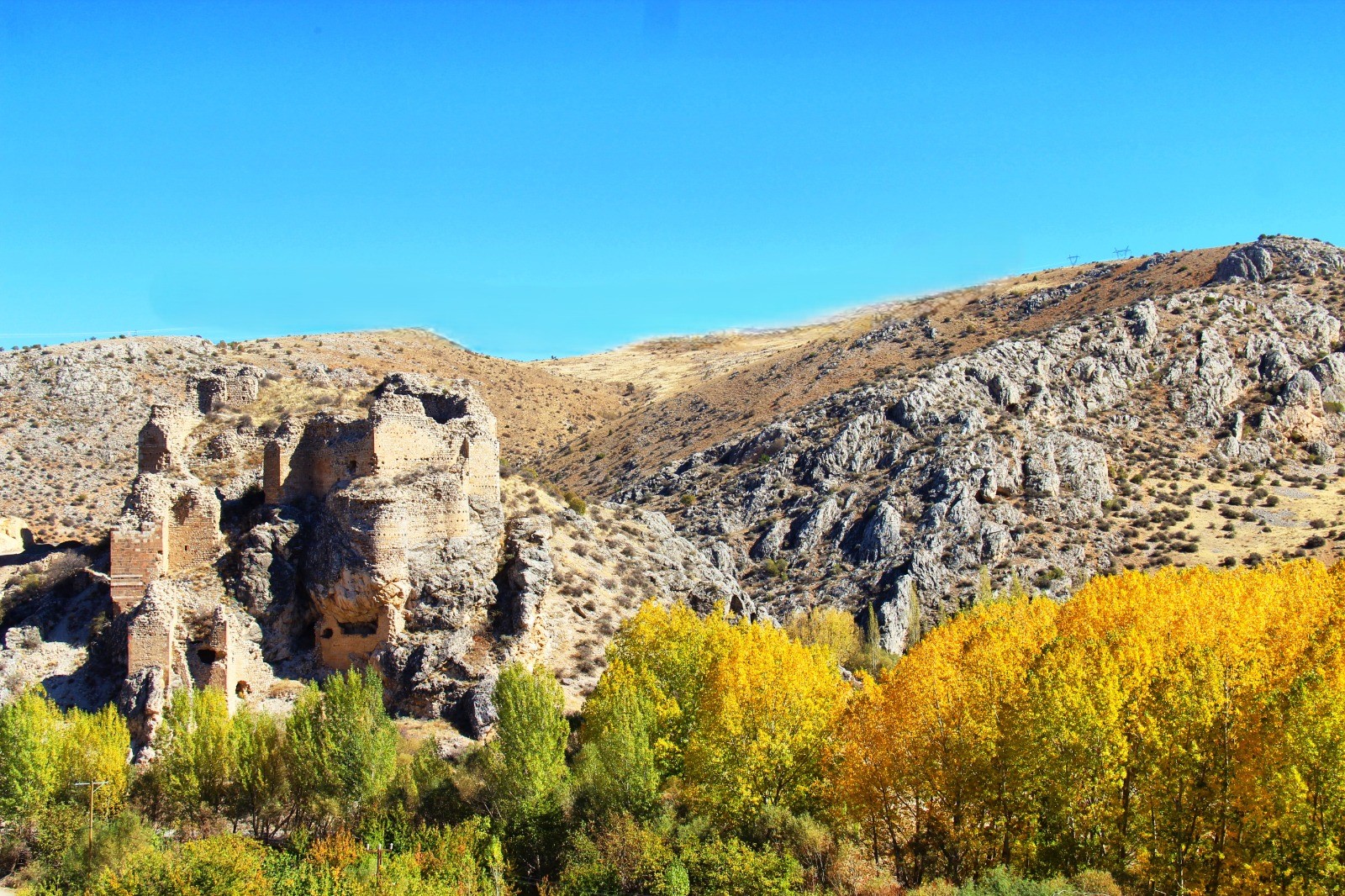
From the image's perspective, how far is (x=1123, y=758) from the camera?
26.6 metres

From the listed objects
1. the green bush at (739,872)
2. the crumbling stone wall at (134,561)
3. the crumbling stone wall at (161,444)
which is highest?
the crumbling stone wall at (161,444)

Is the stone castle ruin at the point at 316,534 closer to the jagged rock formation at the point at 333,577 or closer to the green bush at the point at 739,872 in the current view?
the jagged rock formation at the point at 333,577

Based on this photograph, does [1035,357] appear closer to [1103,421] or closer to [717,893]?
[1103,421]

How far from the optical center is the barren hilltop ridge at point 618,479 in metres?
38.7

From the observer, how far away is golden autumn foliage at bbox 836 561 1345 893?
77.5 feet

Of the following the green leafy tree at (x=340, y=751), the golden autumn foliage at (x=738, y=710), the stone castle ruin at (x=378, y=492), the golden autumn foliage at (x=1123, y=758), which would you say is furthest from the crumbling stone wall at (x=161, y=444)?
the golden autumn foliage at (x=1123, y=758)

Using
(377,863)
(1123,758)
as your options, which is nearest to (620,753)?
(377,863)

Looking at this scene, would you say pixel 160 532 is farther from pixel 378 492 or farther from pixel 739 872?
pixel 739 872

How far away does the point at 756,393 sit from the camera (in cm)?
9750

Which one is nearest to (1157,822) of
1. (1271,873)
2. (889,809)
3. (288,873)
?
(1271,873)

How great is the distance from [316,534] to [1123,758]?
26750 mm

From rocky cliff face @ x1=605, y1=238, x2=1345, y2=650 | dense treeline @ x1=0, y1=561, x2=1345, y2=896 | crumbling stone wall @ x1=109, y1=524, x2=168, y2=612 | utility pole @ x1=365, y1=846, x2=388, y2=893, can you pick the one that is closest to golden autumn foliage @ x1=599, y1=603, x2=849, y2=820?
dense treeline @ x1=0, y1=561, x2=1345, y2=896

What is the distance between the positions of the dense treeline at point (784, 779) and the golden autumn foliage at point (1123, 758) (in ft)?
0.22

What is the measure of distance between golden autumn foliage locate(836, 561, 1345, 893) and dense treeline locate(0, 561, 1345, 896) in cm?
7
